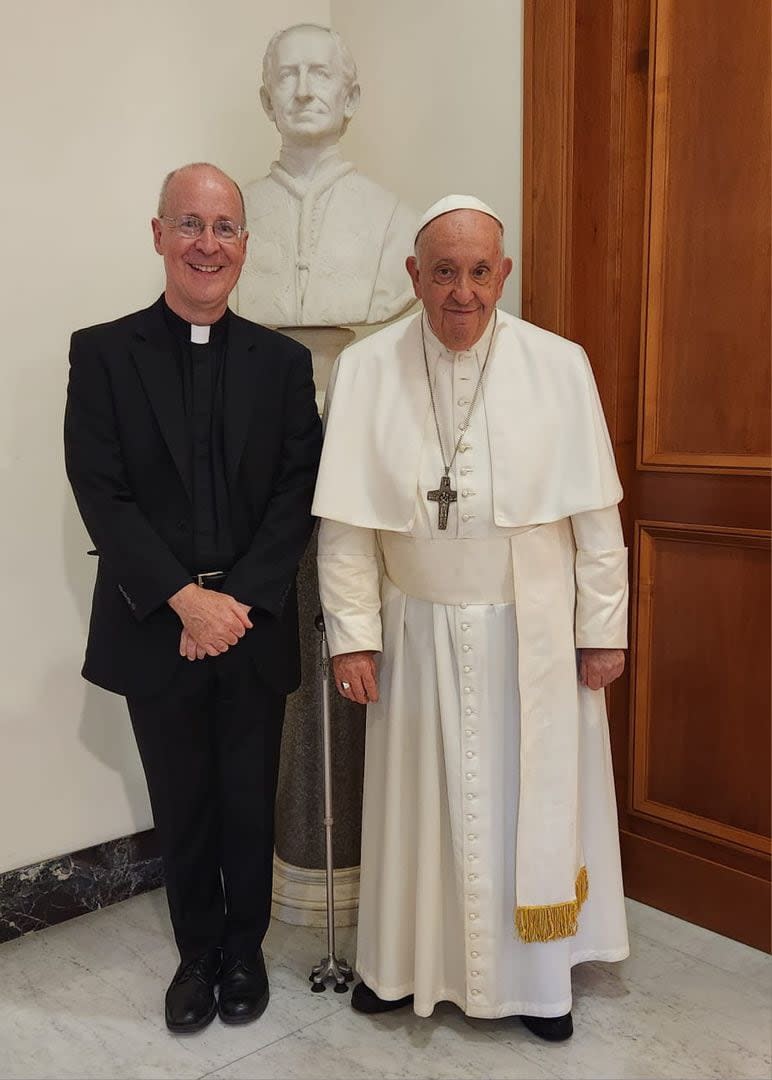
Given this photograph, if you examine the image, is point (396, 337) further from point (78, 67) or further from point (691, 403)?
point (78, 67)

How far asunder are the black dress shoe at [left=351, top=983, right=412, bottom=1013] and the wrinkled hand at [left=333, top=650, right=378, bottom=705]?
73 centimetres

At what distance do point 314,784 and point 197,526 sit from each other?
0.99 m

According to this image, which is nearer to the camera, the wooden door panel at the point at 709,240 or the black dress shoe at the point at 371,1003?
the black dress shoe at the point at 371,1003

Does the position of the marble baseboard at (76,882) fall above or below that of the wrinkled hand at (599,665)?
below

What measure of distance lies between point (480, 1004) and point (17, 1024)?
112 centimetres

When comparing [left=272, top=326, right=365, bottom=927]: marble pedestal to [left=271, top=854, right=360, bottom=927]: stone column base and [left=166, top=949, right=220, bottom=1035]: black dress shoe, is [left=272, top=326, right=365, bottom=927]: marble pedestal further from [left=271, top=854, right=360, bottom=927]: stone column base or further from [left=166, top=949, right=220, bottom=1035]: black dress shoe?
[left=166, top=949, right=220, bottom=1035]: black dress shoe

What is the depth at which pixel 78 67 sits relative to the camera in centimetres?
293

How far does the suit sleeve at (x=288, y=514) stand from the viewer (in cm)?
228

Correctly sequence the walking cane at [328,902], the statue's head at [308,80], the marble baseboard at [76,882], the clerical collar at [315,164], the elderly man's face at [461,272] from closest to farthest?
1. the elderly man's face at [461,272]
2. the walking cane at [328,902]
3. the statue's head at [308,80]
4. the clerical collar at [315,164]
5. the marble baseboard at [76,882]

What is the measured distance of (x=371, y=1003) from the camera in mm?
2486

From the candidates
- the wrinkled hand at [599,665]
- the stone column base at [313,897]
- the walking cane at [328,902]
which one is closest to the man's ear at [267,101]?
the walking cane at [328,902]

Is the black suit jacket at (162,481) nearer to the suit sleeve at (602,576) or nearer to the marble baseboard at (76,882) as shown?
the suit sleeve at (602,576)

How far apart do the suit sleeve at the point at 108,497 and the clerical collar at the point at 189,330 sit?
0.18 meters

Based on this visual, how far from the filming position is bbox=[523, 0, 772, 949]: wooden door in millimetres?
2652
